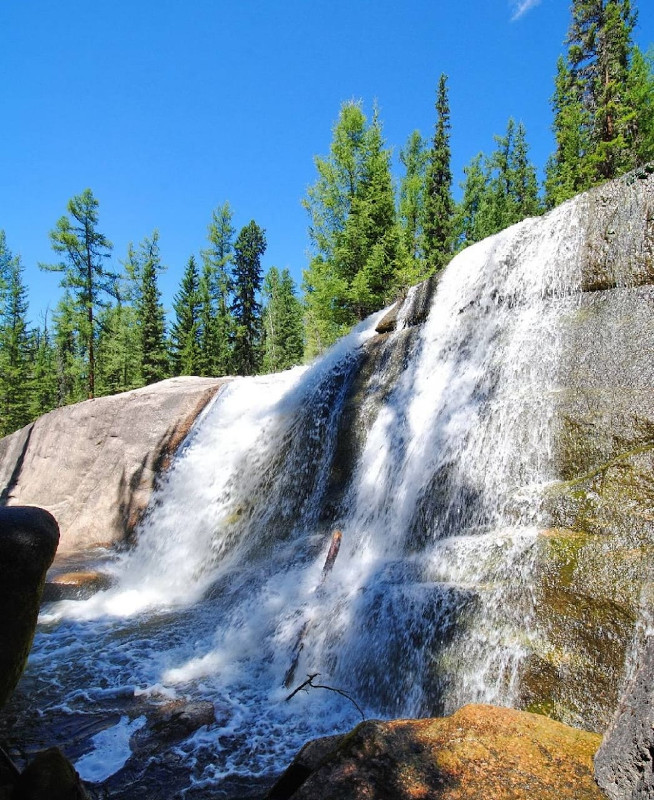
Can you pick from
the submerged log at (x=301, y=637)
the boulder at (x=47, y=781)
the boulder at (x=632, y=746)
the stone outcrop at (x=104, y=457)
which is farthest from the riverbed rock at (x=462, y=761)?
the stone outcrop at (x=104, y=457)

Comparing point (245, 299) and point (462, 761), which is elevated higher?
point (245, 299)

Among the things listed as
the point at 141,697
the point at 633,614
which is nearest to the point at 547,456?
the point at 633,614

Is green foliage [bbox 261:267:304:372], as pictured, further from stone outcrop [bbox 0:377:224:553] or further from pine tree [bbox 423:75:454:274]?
stone outcrop [bbox 0:377:224:553]

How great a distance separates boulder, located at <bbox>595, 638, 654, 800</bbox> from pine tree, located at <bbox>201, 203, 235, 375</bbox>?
3191 cm

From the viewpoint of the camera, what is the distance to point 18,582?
118 inches

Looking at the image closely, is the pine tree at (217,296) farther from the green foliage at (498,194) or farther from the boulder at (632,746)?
the boulder at (632,746)

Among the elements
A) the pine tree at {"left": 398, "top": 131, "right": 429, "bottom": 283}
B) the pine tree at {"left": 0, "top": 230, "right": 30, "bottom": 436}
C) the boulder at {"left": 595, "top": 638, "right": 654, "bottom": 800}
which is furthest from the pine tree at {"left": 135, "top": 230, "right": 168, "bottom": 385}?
the boulder at {"left": 595, "top": 638, "right": 654, "bottom": 800}

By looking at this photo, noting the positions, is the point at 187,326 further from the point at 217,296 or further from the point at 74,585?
the point at 74,585

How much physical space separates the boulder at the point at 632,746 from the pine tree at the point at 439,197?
2683 cm

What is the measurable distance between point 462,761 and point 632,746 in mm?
749

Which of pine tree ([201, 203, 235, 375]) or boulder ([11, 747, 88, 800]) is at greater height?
pine tree ([201, 203, 235, 375])

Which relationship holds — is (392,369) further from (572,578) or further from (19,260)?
(19,260)

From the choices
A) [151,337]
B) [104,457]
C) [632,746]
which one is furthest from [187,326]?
[632,746]

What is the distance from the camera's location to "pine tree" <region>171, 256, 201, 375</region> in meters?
32.7
